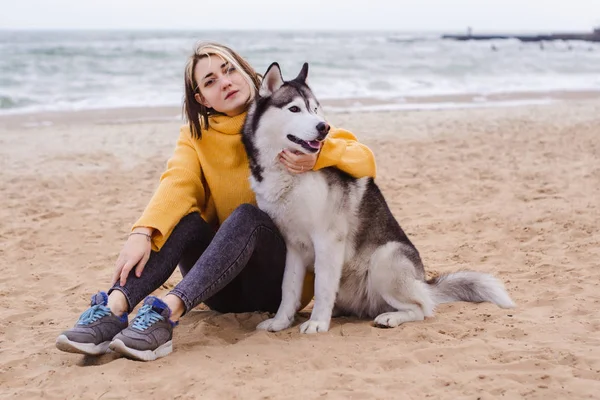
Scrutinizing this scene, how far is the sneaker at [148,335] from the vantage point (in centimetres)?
250

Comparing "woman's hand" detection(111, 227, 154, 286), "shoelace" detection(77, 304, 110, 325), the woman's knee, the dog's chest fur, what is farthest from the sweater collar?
"shoelace" detection(77, 304, 110, 325)

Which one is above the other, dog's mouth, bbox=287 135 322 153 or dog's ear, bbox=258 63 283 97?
dog's ear, bbox=258 63 283 97

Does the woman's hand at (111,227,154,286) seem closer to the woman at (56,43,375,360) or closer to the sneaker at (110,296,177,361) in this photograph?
the woman at (56,43,375,360)

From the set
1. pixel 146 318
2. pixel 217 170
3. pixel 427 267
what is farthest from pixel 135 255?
pixel 427 267

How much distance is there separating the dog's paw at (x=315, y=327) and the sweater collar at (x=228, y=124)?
3.19ft

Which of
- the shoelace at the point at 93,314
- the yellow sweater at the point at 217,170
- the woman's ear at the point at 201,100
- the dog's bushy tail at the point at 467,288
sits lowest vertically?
the dog's bushy tail at the point at 467,288

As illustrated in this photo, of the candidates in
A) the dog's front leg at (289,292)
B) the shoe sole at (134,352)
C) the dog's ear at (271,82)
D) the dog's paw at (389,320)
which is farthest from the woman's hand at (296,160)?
the shoe sole at (134,352)

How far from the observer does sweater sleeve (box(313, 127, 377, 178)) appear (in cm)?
284

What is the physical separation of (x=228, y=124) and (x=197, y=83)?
0.85 feet

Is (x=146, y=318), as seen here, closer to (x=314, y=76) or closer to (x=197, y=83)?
(x=197, y=83)

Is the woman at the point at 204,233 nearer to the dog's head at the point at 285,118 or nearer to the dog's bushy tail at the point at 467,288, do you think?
the dog's head at the point at 285,118

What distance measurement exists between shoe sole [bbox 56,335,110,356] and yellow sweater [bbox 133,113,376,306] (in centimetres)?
51

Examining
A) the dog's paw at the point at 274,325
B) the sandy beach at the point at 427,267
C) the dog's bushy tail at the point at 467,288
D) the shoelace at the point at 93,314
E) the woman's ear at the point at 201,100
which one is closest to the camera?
the sandy beach at the point at 427,267

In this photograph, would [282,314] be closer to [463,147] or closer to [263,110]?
[263,110]
